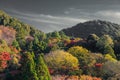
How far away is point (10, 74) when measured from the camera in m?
71.0

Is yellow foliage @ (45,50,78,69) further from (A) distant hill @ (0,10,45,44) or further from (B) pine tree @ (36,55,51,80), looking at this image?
(A) distant hill @ (0,10,45,44)

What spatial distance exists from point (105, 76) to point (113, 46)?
2730cm

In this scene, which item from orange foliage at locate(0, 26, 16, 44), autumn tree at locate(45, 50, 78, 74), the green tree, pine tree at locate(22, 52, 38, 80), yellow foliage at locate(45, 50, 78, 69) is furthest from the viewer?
orange foliage at locate(0, 26, 16, 44)

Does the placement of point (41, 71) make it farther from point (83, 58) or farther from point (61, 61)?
point (83, 58)

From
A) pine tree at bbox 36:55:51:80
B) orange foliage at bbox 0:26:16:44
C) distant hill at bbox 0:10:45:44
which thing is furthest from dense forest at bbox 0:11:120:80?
distant hill at bbox 0:10:45:44

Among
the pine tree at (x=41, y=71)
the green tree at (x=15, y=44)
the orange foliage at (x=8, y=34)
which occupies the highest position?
the orange foliage at (x=8, y=34)

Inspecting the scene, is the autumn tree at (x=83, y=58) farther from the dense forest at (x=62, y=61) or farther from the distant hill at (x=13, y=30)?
the distant hill at (x=13, y=30)

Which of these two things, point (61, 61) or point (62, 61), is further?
point (62, 61)

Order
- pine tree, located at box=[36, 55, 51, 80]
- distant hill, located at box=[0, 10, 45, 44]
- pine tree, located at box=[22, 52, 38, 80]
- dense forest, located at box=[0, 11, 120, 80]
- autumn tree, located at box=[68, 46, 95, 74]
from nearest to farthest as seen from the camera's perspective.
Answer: pine tree, located at box=[22, 52, 38, 80]
pine tree, located at box=[36, 55, 51, 80]
dense forest, located at box=[0, 11, 120, 80]
autumn tree, located at box=[68, 46, 95, 74]
distant hill, located at box=[0, 10, 45, 44]

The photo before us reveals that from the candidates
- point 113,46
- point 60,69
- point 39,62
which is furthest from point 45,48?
point 39,62

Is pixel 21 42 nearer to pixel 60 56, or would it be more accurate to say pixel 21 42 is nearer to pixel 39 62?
pixel 60 56

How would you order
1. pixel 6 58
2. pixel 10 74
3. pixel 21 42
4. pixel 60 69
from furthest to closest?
pixel 21 42
pixel 6 58
pixel 60 69
pixel 10 74

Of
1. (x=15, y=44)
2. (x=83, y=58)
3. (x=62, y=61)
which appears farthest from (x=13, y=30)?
(x=62, y=61)

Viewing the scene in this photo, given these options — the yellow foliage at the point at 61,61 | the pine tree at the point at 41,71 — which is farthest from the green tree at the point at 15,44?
the pine tree at the point at 41,71
